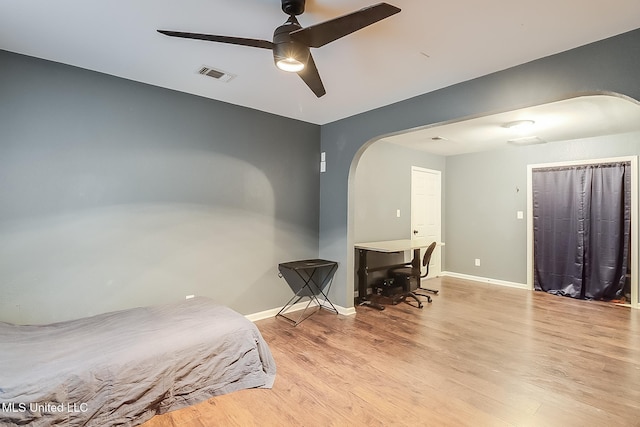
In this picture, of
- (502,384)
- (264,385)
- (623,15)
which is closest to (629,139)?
(623,15)

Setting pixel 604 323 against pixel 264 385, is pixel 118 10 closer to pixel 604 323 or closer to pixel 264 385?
pixel 264 385

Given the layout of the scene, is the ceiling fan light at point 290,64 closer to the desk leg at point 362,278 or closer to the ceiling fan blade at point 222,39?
the ceiling fan blade at point 222,39

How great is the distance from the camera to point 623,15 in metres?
1.79

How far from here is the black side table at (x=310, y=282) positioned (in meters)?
3.82

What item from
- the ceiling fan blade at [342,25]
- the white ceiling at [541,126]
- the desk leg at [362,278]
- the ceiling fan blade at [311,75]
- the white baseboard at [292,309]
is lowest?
the white baseboard at [292,309]

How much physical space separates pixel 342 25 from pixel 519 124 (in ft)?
11.2

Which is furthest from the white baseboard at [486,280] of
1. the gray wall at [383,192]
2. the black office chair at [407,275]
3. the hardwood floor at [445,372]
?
the black office chair at [407,275]

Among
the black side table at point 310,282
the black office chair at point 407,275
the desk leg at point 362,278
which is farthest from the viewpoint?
the black office chair at point 407,275

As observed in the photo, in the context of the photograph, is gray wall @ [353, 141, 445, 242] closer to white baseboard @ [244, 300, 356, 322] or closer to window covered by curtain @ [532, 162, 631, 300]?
white baseboard @ [244, 300, 356, 322]

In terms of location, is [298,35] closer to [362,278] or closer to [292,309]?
[292,309]

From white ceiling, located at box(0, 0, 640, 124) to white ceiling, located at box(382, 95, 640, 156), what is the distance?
31.3 inches

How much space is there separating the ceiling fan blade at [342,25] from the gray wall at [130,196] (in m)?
1.96

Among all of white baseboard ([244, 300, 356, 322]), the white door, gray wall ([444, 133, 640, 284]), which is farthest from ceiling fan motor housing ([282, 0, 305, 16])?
gray wall ([444, 133, 640, 284])

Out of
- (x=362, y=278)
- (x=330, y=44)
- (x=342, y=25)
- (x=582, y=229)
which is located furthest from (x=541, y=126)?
(x=342, y=25)
